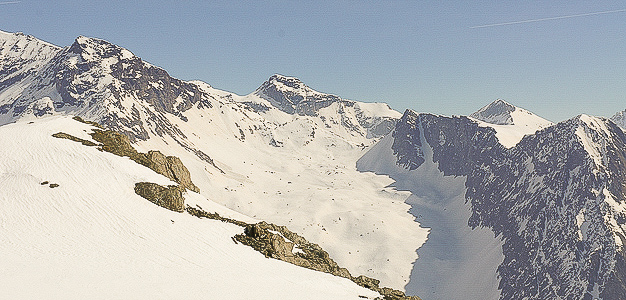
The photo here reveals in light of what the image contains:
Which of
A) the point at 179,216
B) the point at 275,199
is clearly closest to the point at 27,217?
the point at 179,216

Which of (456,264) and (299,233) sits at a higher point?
(456,264)

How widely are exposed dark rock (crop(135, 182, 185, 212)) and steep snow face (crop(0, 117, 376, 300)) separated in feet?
3.59

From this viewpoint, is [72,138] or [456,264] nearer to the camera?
[72,138]

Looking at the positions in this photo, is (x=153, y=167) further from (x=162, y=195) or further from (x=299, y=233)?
(x=299, y=233)

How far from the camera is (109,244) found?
31219 mm

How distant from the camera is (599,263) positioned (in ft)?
409

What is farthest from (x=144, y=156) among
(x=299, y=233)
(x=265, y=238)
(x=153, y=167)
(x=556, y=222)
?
(x=556, y=222)

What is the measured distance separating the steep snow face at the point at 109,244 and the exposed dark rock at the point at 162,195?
1094 millimetres

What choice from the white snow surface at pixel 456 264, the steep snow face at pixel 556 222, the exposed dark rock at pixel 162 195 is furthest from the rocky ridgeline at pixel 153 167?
the steep snow face at pixel 556 222

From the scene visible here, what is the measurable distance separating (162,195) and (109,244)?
34.0 ft

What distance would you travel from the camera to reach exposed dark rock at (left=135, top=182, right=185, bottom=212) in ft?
134

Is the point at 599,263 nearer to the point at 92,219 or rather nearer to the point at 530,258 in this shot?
the point at 530,258

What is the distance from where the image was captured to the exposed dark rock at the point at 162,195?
40.7 m

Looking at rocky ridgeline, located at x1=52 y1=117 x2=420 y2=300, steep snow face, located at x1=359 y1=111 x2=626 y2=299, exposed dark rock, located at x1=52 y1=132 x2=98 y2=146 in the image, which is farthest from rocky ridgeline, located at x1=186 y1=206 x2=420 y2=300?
steep snow face, located at x1=359 y1=111 x2=626 y2=299
